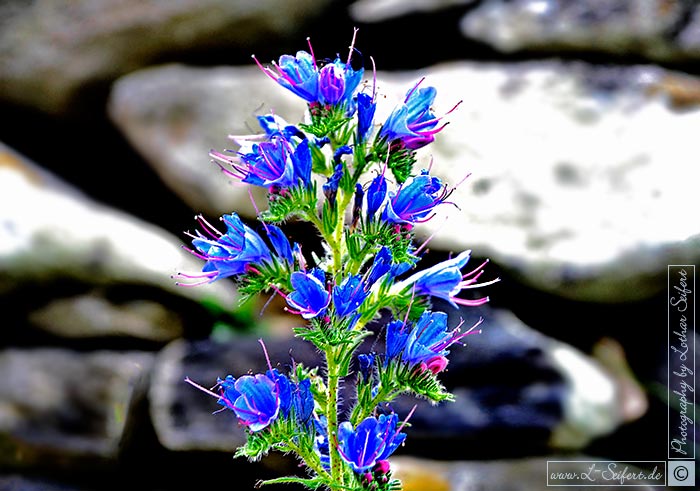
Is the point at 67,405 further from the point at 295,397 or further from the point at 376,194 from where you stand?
the point at 376,194

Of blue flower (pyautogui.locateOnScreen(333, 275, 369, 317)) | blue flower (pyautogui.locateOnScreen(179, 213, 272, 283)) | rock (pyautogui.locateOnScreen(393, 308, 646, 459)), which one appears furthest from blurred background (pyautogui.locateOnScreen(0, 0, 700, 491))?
blue flower (pyautogui.locateOnScreen(333, 275, 369, 317))

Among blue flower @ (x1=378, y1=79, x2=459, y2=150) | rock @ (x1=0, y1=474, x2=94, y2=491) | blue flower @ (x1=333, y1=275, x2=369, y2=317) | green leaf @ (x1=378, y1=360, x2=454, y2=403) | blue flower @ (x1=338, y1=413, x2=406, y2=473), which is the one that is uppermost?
blue flower @ (x1=378, y1=79, x2=459, y2=150)

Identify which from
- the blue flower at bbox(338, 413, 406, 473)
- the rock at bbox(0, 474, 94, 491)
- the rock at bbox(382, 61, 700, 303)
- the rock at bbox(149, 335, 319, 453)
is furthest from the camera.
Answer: the rock at bbox(0, 474, 94, 491)

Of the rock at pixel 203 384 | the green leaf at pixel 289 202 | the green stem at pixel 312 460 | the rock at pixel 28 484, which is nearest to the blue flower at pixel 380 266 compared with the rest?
the green leaf at pixel 289 202

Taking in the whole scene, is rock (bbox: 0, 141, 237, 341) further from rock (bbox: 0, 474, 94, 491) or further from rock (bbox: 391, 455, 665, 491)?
rock (bbox: 391, 455, 665, 491)

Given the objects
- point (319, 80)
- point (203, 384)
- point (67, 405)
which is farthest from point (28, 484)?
point (319, 80)

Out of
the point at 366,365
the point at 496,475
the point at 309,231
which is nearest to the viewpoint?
the point at 366,365

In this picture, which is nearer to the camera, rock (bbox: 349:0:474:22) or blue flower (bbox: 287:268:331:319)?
blue flower (bbox: 287:268:331:319)
